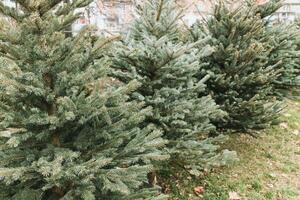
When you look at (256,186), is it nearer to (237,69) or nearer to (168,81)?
Answer: (237,69)

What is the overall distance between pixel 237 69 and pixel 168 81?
1.77m

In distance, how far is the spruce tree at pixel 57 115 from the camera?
3.30m

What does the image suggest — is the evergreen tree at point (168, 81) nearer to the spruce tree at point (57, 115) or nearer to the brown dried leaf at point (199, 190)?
the brown dried leaf at point (199, 190)

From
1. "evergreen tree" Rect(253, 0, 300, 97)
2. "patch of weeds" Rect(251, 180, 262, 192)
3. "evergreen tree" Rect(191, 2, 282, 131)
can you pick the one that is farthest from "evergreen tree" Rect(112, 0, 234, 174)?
"evergreen tree" Rect(253, 0, 300, 97)

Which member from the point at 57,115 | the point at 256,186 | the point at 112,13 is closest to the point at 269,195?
the point at 256,186

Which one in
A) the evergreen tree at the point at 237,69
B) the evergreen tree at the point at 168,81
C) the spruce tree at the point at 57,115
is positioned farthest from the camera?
the evergreen tree at the point at 237,69

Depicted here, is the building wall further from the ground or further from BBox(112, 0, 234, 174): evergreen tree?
BBox(112, 0, 234, 174): evergreen tree

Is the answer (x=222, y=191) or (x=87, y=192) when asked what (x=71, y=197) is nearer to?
(x=87, y=192)

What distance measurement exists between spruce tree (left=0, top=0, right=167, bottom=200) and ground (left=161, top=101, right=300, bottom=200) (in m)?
2.52

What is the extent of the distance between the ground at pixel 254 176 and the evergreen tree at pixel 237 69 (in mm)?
786

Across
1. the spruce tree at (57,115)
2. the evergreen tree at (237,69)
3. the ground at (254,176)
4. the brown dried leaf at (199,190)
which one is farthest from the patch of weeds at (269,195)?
the spruce tree at (57,115)

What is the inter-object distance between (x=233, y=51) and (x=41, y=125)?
3.89 metres

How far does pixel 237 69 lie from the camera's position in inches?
259

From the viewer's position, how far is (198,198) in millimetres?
6004
